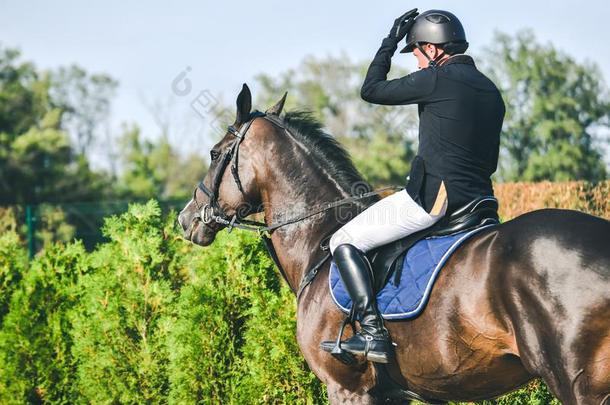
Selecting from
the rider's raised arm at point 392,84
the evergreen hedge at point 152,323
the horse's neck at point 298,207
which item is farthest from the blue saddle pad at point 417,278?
the evergreen hedge at point 152,323

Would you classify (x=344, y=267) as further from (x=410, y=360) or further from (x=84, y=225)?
(x=84, y=225)

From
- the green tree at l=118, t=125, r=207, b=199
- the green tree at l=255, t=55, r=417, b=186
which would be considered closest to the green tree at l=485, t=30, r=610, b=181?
the green tree at l=255, t=55, r=417, b=186

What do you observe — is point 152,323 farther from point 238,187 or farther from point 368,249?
point 368,249

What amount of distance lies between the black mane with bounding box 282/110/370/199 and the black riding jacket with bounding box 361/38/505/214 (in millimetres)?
855

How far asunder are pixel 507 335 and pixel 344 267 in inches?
42.1

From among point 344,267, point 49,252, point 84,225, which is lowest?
point 344,267

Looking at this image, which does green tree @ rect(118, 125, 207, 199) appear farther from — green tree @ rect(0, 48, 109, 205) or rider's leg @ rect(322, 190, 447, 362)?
rider's leg @ rect(322, 190, 447, 362)

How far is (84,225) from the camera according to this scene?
15.4m

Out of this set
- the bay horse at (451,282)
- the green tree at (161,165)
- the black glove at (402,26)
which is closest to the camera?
the bay horse at (451,282)

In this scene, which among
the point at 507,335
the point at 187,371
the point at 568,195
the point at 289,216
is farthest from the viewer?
the point at 568,195

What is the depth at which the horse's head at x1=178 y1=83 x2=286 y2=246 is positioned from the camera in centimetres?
544

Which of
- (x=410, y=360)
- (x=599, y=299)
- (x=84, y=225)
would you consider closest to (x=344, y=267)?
(x=410, y=360)

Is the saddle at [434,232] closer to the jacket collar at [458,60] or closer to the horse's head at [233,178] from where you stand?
the jacket collar at [458,60]

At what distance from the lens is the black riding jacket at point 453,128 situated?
4.36m
